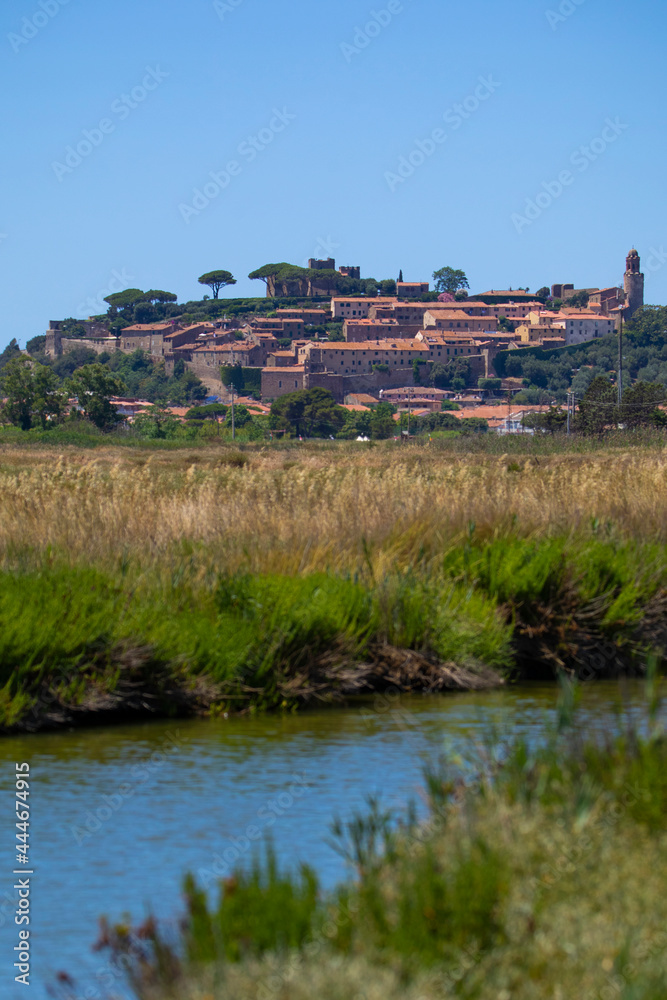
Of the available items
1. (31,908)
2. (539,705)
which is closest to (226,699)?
(539,705)

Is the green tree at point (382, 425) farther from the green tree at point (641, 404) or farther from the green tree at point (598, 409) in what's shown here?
the green tree at point (641, 404)

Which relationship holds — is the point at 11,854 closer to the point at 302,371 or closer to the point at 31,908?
the point at 31,908

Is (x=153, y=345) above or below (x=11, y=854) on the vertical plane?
above

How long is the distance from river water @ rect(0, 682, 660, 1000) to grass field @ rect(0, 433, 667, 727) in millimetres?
274

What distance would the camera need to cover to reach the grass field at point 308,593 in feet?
23.0

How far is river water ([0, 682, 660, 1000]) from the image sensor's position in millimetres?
4199

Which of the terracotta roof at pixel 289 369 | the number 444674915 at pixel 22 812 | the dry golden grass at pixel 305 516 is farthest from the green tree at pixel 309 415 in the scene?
the number 444674915 at pixel 22 812

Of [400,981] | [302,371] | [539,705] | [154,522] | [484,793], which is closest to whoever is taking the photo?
[400,981]

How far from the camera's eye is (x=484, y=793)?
152 inches

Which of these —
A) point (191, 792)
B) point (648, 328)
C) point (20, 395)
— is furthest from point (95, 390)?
point (648, 328)

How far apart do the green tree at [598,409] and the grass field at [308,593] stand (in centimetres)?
4796

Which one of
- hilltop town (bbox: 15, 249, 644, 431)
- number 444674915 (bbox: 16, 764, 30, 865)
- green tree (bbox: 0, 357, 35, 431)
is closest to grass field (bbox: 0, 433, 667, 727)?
number 444674915 (bbox: 16, 764, 30, 865)

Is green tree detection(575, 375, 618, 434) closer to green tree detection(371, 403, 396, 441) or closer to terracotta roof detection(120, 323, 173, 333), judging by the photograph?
green tree detection(371, 403, 396, 441)

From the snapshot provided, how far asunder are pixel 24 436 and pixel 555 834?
161ft
